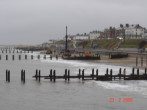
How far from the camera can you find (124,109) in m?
26.0

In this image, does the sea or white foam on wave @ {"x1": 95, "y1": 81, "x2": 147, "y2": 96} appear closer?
the sea

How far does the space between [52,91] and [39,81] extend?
23.5 feet

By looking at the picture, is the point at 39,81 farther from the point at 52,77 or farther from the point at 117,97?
the point at 117,97

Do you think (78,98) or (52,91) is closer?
(78,98)

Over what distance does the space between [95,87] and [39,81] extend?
27.7 feet

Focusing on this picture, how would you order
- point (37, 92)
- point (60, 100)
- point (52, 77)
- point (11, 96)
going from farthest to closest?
point (52, 77)
point (37, 92)
point (11, 96)
point (60, 100)

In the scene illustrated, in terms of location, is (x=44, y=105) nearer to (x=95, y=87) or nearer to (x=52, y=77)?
(x=95, y=87)

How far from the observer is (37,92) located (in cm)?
3391

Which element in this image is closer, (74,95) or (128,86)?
(74,95)

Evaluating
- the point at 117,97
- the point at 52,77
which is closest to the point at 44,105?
the point at 117,97

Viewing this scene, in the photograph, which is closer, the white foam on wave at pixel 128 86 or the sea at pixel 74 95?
the sea at pixel 74 95

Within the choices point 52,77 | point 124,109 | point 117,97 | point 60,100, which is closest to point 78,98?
point 60,100

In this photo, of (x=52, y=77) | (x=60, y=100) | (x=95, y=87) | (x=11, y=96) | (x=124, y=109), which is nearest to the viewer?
(x=124, y=109)

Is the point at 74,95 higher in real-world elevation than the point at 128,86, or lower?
lower
